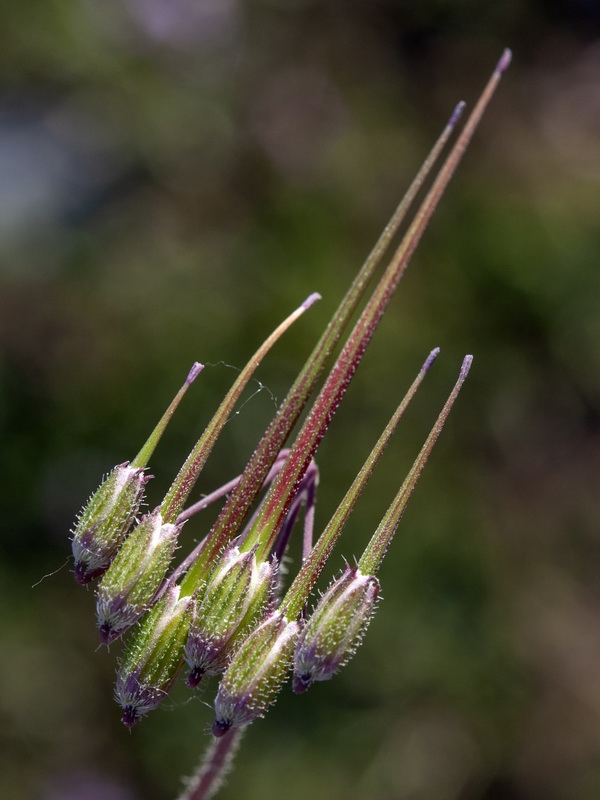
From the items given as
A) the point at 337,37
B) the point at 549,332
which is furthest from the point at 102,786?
the point at 337,37

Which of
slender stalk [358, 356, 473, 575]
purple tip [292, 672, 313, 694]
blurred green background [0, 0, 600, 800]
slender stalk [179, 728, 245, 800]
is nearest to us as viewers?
slender stalk [358, 356, 473, 575]

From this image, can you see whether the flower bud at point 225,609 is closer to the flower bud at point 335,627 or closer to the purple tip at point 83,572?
the flower bud at point 335,627

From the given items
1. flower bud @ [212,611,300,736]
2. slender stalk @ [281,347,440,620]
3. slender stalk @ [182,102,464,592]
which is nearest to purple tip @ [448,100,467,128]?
slender stalk @ [182,102,464,592]

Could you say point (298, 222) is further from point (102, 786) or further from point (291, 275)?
point (102, 786)

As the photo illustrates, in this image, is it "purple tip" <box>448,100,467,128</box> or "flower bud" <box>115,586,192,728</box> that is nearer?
"flower bud" <box>115,586,192,728</box>

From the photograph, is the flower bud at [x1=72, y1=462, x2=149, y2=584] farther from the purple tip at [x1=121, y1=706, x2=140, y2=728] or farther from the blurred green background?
the blurred green background

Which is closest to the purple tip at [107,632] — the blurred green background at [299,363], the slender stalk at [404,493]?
the slender stalk at [404,493]

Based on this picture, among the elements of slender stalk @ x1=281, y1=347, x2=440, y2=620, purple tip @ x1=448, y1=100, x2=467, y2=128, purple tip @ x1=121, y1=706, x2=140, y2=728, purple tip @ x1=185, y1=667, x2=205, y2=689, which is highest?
purple tip @ x1=448, y1=100, x2=467, y2=128
